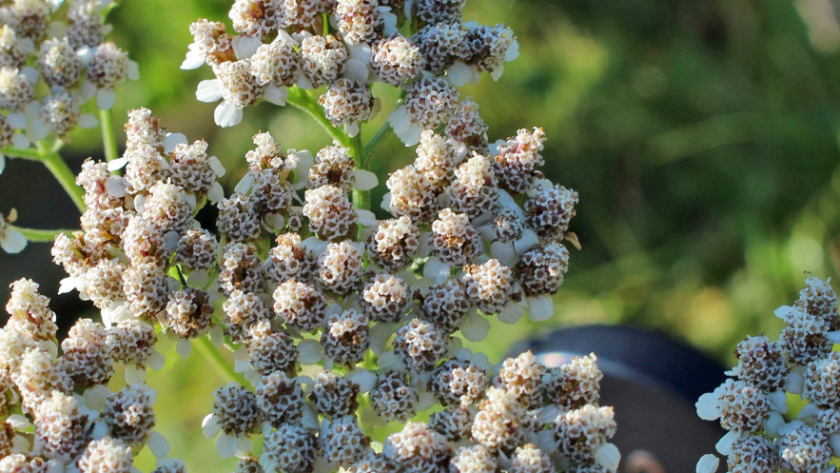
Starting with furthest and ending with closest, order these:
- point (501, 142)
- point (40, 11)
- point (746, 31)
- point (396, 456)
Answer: point (746, 31) → point (40, 11) → point (501, 142) → point (396, 456)

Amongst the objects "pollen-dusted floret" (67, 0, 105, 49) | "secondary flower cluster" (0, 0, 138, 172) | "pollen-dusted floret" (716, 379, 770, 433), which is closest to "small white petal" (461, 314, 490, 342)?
"pollen-dusted floret" (716, 379, 770, 433)

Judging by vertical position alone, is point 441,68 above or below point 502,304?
above

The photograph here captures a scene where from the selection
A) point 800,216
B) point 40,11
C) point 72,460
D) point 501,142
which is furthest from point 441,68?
point 800,216

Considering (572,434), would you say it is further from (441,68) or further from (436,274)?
(441,68)

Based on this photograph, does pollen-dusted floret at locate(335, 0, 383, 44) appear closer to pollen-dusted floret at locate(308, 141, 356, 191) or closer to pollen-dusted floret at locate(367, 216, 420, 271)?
pollen-dusted floret at locate(308, 141, 356, 191)

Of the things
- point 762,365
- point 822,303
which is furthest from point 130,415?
point 822,303

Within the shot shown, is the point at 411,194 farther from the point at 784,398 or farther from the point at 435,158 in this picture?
the point at 784,398

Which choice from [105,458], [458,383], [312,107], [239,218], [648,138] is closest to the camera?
[105,458]

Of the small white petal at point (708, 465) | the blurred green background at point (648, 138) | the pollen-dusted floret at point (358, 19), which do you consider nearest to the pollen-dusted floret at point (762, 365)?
the small white petal at point (708, 465)
